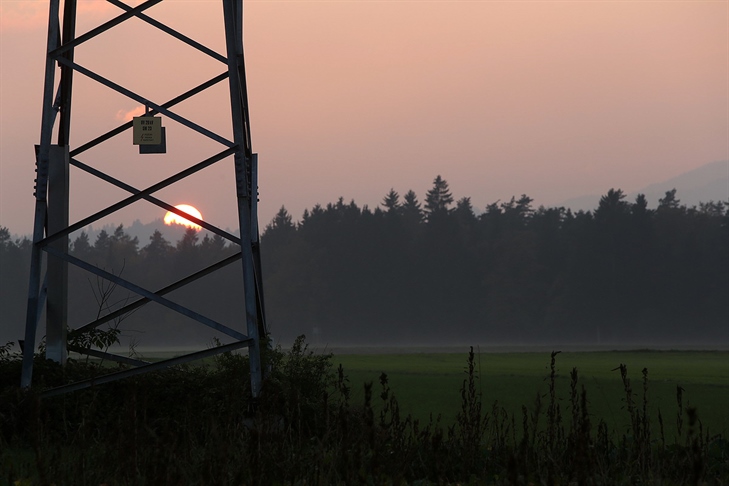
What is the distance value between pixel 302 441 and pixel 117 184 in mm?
4344

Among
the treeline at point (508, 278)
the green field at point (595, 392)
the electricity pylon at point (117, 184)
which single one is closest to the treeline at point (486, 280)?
the treeline at point (508, 278)

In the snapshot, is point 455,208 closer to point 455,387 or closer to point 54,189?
point 455,387

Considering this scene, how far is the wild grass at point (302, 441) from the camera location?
4.95 m

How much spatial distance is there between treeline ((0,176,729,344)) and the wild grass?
8196 centimetres

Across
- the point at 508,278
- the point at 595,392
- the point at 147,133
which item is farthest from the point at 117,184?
the point at 508,278

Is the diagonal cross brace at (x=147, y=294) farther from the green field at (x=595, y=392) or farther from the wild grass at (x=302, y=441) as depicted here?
the green field at (x=595, y=392)

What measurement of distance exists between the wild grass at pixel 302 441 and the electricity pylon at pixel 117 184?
0.54m

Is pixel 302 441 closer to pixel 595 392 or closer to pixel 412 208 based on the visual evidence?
pixel 595 392

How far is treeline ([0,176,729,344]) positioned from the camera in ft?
343

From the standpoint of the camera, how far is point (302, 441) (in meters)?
10.1

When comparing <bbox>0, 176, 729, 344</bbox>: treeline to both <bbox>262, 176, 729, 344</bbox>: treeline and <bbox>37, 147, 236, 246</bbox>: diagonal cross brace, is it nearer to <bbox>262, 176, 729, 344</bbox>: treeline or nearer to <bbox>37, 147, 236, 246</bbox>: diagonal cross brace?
<bbox>262, 176, 729, 344</bbox>: treeline

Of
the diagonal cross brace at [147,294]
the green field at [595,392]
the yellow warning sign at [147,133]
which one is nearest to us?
the diagonal cross brace at [147,294]

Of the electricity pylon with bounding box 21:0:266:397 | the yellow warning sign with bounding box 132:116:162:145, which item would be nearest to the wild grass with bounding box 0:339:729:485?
the electricity pylon with bounding box 21:0:266:397

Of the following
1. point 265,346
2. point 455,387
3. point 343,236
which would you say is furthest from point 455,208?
point 265,346
